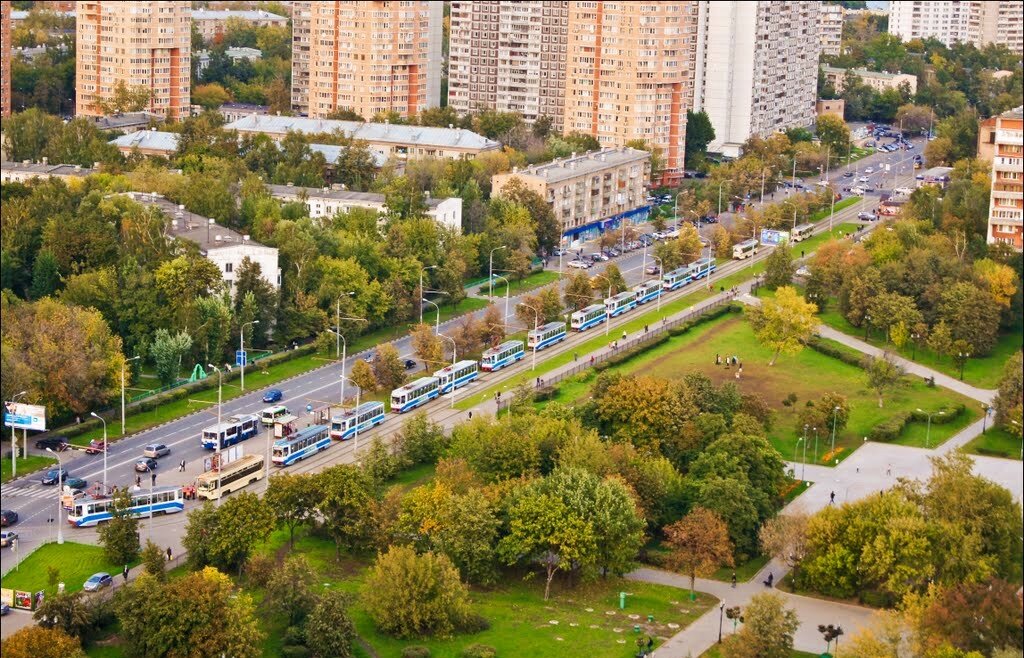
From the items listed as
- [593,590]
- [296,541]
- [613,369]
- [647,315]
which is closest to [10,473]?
[296,541]

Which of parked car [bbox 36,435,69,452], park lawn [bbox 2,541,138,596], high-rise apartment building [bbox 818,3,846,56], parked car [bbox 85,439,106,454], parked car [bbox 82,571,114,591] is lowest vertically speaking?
park lawn [bbox 2,541,138,596]

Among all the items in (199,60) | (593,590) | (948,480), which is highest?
(199,60)

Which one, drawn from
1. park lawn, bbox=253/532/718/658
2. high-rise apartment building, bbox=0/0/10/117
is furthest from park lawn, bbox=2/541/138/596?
high-rise apartment building, bbox=0/0/10/117

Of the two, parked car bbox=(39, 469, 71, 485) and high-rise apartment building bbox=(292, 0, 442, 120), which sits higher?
high-rise apartment building bbox=(292, 0, 442, 120)

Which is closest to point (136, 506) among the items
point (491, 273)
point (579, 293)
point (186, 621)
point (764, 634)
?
point (186, 621)

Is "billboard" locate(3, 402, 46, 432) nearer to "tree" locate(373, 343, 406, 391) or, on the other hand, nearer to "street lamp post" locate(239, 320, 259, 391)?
"street lamp post" locate(239, 320, 259, 391)

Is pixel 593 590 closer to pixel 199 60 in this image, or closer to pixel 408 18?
pixel 408 18

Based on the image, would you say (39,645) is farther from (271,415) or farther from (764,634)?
(271,415)
